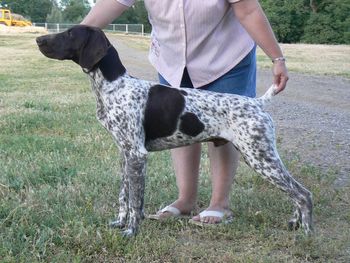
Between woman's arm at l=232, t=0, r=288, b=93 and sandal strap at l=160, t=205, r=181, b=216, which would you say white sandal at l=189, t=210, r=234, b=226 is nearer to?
sandal strap at l=160, t=205, r=181, b=216

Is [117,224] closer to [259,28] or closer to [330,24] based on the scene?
[259,28]

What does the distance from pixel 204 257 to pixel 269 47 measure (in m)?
1.56

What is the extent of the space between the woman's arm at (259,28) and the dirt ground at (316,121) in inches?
75.1

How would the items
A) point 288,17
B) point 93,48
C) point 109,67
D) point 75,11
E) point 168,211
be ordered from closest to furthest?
point 93,48, point 109,67, point 168,211, point 288,17, point 75,11

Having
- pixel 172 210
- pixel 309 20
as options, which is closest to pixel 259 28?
pixel 172 210

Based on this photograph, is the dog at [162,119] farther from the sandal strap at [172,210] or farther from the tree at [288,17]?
the tree at [288,17]

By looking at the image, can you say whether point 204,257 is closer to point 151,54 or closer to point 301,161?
point 151,54

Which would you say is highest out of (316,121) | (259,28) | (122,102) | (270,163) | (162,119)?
(259,28)

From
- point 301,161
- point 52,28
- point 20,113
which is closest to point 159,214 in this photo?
point 301,161

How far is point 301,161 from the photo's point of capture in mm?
6750

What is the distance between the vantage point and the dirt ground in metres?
7.02

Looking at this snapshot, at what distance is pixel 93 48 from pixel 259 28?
118 centimetres

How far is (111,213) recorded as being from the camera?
15.1ft

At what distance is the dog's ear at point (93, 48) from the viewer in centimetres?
402
